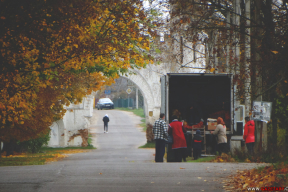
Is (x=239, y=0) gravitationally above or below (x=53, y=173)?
above

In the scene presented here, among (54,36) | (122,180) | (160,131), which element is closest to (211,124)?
(160,131)

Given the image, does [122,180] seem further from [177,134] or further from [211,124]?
[211,124]

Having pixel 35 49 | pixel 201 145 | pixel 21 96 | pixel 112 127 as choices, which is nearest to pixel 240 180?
pixel 35 49

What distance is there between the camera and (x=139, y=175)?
9.27 m

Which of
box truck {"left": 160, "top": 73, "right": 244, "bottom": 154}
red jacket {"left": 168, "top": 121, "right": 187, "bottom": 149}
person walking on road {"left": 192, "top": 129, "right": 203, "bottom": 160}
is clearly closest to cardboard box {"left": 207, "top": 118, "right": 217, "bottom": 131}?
box truck {"left": 160, "top": 73, "right": 244, "bottom": 154}

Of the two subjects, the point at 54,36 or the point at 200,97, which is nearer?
the point at 54,36

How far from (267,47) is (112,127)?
36.3m

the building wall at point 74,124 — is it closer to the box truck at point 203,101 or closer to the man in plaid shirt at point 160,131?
the box truck at point 203,101

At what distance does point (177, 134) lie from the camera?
13.7 meters

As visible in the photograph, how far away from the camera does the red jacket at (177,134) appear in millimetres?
13680

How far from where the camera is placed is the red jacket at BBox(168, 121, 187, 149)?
44.9 ft

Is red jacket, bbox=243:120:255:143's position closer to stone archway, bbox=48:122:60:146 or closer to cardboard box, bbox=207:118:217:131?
cardboard box, bbox=207:118:217:131

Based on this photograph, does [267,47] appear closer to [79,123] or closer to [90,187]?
[90,187]

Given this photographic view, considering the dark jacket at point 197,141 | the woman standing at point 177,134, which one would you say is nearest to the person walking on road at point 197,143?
the dark jacket at point 197,141
